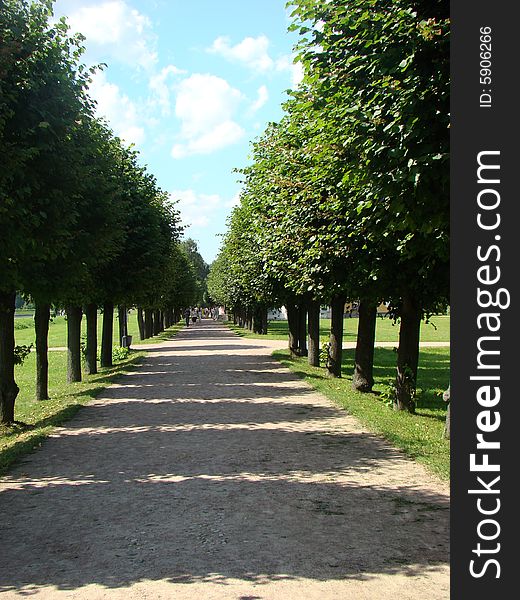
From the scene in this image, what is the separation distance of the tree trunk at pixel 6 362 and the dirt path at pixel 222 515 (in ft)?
4.63

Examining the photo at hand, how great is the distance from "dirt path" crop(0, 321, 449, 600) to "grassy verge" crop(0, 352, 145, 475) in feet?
1.21

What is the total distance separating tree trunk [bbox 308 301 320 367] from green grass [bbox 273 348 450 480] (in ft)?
1.76

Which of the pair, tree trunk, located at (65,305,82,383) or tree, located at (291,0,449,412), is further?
tree trunk, located at (65,305,82,383)

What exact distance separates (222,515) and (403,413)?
869 cm

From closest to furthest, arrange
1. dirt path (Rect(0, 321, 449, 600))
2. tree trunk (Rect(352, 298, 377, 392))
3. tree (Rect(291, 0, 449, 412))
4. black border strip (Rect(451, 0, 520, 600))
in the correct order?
1. black border strip (Rect(451, 0, 520, 600))
2. dirt path (Rect(0, 321, 449, 600))
3. tree (Rect(291, 0, 449, 412))
4. tree trunk (Rect(352, 298, 377, 392))

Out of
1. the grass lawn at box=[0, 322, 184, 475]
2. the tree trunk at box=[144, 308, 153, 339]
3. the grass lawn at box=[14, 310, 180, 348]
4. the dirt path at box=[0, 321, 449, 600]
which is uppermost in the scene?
the tree trunk at box=[144, 308, 153, 339]

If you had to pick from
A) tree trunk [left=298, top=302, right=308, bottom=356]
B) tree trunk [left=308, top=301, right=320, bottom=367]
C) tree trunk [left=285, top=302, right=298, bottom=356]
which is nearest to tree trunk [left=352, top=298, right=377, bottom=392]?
tree trunk [left=308, top=301, right=320, bottom=367]

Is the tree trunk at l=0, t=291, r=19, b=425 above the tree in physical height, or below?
below

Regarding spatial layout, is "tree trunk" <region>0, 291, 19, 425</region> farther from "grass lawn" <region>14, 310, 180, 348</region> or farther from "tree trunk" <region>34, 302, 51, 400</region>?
"grass lawn" <region>14, 310, 180, 348</region>

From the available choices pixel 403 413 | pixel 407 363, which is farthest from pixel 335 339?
pixel 403 413

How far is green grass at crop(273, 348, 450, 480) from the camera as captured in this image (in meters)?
11.2

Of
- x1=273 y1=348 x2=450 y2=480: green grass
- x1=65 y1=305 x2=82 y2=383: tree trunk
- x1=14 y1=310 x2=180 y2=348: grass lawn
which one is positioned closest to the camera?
x1=273 y1=348 x2=450 y2=480: green grass

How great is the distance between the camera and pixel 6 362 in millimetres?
14367

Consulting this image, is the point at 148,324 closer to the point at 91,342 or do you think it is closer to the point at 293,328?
the point at 293,328
